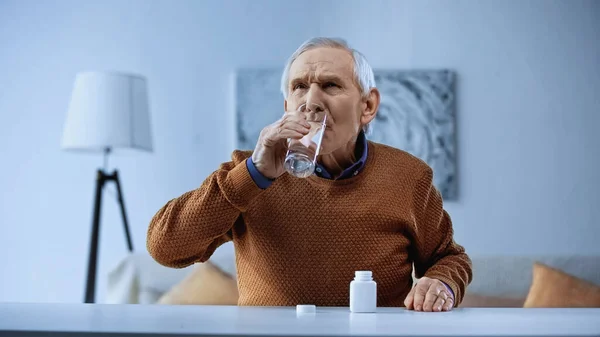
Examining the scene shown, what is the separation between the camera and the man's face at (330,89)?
1.64 m

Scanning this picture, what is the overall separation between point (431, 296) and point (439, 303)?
0.02 m

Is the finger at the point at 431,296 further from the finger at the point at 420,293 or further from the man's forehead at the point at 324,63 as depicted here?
the man's forehead at the point at 324,63

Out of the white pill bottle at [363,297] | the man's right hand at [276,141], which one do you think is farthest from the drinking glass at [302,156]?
the white pill bottle at [363,297]

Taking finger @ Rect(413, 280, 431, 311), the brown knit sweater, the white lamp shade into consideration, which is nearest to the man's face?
the brown knit sweater

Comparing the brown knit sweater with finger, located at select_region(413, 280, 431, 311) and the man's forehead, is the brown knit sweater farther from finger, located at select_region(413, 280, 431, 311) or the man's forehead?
the man's forehead

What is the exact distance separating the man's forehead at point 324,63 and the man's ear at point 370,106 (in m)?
0.12

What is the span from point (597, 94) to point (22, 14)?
10.8 feet

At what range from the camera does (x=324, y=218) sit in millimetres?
1610

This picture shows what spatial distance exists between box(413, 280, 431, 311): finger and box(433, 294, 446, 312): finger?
0.03 meters

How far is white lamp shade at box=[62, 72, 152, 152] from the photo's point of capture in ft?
11.4

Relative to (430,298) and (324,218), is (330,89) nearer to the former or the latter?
(324,218)

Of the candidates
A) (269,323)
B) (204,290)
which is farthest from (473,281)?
(269,323)

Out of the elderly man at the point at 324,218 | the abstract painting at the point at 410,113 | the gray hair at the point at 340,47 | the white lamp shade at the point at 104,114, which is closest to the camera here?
the elderly man at the point at 324,218

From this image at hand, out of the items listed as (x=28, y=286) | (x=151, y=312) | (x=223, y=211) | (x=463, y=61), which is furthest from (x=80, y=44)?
(x=151, y=312)
